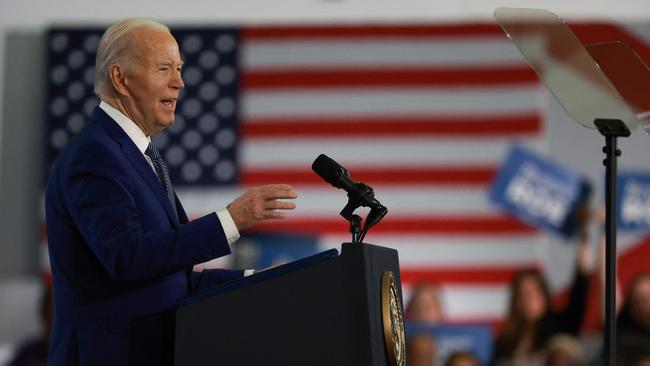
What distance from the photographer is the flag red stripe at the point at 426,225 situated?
5.64 m

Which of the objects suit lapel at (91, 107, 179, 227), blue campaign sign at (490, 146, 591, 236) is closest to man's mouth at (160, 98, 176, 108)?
suit lapel at (91, 107, 179, 227)

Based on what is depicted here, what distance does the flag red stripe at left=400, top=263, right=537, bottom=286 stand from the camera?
5602mm

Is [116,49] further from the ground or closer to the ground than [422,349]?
further from the ground

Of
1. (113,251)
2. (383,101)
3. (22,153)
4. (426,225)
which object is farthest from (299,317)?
(22,153)

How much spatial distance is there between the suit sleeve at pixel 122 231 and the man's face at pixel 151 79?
0.19 meters

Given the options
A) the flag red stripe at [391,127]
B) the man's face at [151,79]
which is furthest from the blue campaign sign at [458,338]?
the man's face at [151,79]

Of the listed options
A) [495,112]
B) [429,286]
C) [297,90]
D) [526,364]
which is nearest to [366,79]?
[297,90]

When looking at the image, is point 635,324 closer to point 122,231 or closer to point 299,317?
point 299,317

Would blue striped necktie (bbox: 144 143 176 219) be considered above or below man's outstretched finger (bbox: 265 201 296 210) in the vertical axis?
above

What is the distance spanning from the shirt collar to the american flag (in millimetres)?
3706

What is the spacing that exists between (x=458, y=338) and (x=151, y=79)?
395 cm

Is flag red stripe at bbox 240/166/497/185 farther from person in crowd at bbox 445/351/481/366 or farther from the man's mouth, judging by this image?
the man's mouth

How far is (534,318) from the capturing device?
554 centimetres

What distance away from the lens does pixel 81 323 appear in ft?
5.76
